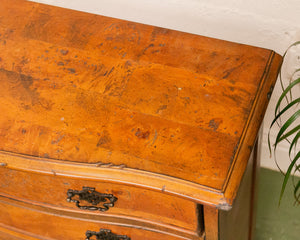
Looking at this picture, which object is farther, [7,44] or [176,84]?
[7,44]

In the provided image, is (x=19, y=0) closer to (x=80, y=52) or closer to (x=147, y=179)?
(x=80, y=52)

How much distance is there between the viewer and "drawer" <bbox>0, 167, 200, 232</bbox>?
1.07 meters

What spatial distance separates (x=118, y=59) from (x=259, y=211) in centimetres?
100

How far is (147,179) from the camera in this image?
0.98 metres

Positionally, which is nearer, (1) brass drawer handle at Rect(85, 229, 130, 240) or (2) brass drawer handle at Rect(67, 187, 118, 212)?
(2) brass drawer handle at Rect(67, 187, 118, 212)

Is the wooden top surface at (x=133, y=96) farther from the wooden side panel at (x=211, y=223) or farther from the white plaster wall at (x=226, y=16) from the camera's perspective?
the white plaster wall at (x=226, y=16)

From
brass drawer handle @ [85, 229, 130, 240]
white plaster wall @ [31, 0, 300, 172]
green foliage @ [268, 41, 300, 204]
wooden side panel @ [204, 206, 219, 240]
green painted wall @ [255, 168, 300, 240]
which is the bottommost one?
green painted wall @ [255, 168, 300, 240]

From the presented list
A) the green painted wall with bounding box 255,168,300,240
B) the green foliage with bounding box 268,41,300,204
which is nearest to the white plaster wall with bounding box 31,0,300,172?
the green foliage with bounding box 268,41,300,204

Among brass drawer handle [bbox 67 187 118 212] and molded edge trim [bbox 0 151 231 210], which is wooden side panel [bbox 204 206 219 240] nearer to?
molded edge trim [bbox 0 151 231 210]

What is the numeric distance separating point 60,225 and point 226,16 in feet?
2.83

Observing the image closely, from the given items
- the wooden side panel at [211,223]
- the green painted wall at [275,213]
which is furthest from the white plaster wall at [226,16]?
the wooden side panel at [211,223]

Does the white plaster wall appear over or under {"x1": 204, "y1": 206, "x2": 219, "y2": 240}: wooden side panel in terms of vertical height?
over

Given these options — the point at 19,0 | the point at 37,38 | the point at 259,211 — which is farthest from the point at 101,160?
the point at 259,211

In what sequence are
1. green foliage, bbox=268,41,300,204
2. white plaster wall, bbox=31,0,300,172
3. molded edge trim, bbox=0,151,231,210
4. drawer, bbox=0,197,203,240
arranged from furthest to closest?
white plaster wall, bbox=31,0,300,172 → drawer, bbox=0,197,203,240 → green foliage, bbox=268,41,300,204 → molded edge trim, bbox=0,151,231,210
